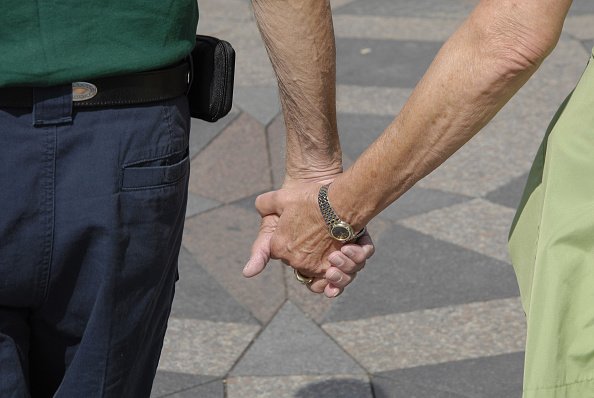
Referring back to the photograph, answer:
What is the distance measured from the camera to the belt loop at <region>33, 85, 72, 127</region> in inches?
73.5

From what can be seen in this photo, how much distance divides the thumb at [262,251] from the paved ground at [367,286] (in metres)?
1.08

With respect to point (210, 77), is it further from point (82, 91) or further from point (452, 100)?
point (452, 100)

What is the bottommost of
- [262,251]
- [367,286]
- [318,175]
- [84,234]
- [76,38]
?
[367,286]

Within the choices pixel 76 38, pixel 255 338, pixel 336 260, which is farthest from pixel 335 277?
pixel 255 338

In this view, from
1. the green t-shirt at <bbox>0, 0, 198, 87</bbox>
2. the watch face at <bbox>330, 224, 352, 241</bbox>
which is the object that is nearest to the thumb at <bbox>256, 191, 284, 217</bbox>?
the watch face at <bbox>330, 224, 352, 241</bbox>

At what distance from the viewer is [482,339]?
3.85 m

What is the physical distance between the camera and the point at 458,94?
202cm

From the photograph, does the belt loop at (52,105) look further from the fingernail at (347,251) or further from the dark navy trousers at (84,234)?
the fingernail at (347,251)

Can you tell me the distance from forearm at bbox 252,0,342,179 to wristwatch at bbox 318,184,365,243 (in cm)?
16

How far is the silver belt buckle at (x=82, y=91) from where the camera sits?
189 cm

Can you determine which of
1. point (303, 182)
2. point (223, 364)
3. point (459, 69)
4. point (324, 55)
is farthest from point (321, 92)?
point (223, 364)

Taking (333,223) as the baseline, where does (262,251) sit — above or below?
below

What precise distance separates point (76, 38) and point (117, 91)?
0.12 meters

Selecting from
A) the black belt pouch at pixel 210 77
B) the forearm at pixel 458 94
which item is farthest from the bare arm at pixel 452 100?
the black belt pouch at pixel 210 77
